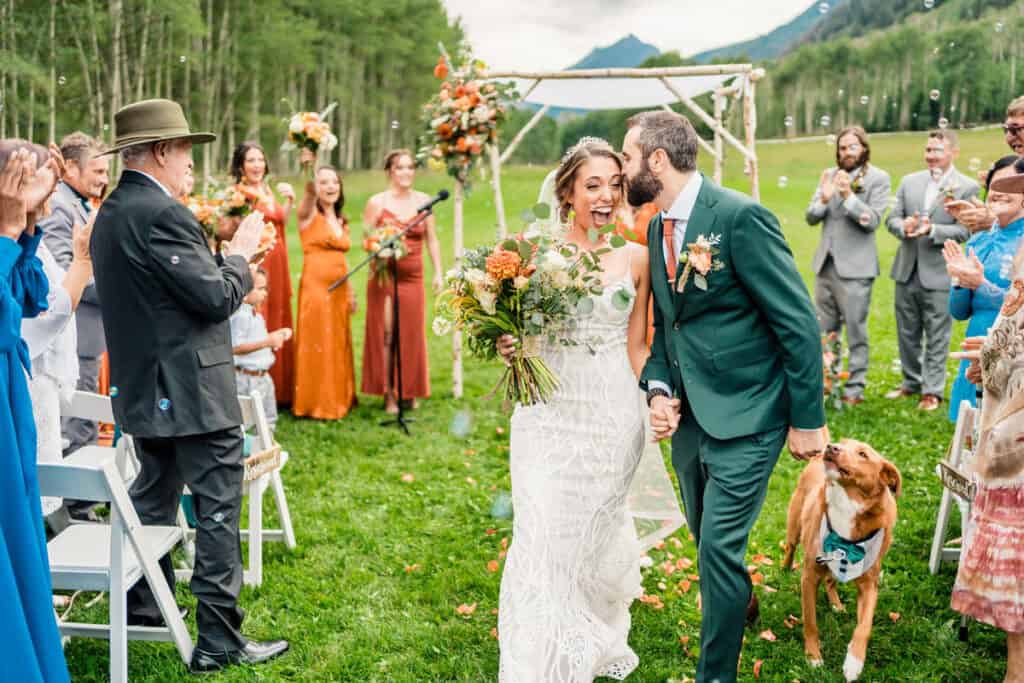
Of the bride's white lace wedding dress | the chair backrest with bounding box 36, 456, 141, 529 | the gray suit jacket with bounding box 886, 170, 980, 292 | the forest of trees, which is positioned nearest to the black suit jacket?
the chair backrest with bounding box 36, 456, 141, 529

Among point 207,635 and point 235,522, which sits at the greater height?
point 235,522

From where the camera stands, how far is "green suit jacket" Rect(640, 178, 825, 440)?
11.0ft

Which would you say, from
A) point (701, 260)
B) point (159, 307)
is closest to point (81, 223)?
point (159, 307)

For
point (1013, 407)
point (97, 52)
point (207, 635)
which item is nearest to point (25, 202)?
point (207, 635)

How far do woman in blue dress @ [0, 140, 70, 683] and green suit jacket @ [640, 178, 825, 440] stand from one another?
8.31 ft

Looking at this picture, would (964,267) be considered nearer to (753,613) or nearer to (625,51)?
(753,613)

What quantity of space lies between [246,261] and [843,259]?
6.50m

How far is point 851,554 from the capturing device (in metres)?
3.95

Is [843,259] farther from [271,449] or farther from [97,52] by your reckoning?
[97,52]

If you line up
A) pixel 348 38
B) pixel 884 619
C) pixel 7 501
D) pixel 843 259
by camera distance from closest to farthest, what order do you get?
pixel 7 501 < pixel 884 619 < pixel 843 259 < pixel 348 38

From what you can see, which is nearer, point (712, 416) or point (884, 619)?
point (712, 416)

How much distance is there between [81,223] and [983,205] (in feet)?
18.6

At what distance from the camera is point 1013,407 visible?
3316 millimetres

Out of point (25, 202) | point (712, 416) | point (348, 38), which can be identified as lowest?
point (712, 416)
